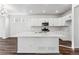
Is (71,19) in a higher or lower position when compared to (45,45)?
higher

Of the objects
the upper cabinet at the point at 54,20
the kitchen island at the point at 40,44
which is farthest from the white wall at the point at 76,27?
the kitchen island at the point at 40,44

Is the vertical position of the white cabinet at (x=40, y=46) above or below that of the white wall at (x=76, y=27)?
below

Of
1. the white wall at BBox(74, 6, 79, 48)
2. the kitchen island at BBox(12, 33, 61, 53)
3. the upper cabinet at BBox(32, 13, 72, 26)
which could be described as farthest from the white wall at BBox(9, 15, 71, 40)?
the kitchen island at BBox(12, 33, 61, 53)

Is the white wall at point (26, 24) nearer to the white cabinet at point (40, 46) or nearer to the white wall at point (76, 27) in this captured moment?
the white wall at point (76, 27)

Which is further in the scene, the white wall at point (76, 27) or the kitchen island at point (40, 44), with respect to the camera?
the kitchen island at point (40, 44)

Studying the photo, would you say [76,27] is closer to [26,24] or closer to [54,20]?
[54,20]

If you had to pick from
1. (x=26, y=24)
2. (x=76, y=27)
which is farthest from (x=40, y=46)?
(x=76, y=27)

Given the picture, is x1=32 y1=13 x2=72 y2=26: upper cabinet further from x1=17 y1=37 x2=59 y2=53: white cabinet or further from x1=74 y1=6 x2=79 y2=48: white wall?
x1=17 y1=37 x2=59 y2=53: white cabinet

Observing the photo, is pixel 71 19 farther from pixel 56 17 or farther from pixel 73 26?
pixel 56 17

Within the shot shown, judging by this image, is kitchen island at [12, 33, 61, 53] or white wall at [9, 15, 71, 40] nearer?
white wall at [9, 15, 71, 40]

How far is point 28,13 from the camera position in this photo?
1868mm
